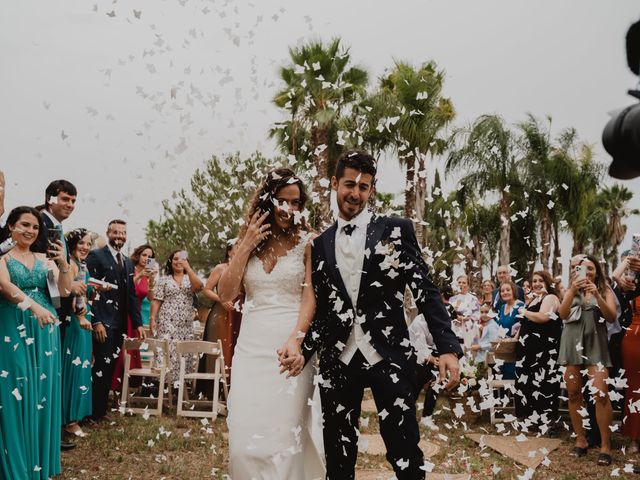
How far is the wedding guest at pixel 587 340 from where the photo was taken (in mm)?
6766

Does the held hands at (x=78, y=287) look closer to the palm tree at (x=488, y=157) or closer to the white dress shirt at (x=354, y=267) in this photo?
the white dress shirt at (x=354, y=267)

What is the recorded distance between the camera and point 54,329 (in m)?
5.41

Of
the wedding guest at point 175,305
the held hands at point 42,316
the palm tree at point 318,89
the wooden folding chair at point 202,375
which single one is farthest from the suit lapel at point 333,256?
the palm tree at point 318,89

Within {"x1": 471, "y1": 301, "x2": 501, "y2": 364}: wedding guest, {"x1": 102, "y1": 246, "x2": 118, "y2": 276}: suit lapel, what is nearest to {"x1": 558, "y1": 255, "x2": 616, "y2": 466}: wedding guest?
{"x1": 471, "y1": 301, "x2": 501, "y2": 364}: wedding guest

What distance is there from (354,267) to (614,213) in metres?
46.8

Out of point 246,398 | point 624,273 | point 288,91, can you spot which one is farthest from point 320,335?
point 288,91

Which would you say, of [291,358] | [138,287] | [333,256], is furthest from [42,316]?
[138,287]

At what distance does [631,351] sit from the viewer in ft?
22.6

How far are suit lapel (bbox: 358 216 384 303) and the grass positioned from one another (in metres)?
2.71

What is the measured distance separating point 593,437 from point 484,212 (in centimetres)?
2443

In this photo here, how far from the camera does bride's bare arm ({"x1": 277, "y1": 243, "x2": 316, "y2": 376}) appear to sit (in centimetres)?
366

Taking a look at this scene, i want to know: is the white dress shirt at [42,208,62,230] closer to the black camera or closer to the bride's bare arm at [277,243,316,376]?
the bride's bare arm at [277,243,316,376]

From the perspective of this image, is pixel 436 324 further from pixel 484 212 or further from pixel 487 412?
pixel 484 212

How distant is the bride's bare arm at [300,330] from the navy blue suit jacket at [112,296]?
14.5 ft
